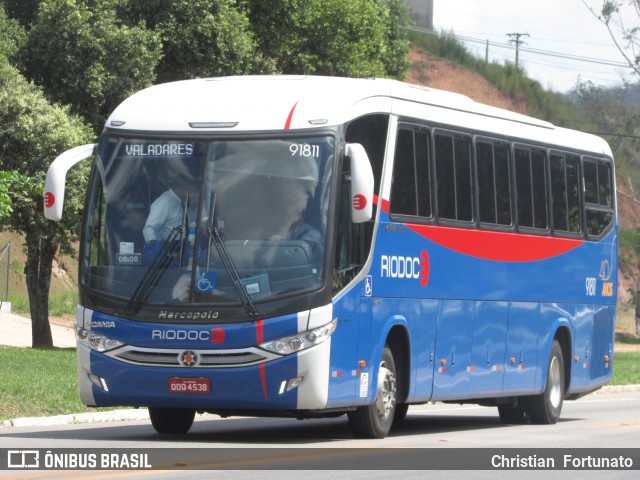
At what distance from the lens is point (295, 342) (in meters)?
13.1

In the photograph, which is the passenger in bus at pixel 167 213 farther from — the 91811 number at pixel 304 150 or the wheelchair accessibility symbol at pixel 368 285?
the wheelchair accessibility symbol at pixel 368 285

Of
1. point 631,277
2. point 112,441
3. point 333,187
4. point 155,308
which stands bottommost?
point 631,277

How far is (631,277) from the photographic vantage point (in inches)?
3344

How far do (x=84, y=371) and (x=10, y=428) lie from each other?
220cm

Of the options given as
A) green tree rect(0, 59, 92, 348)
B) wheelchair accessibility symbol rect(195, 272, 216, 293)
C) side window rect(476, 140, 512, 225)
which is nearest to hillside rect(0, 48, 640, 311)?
green tree rect(0, 59, 92, 348)

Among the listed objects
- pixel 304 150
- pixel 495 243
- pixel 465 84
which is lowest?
pixel 495 243

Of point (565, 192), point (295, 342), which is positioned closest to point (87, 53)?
point (565, 192)

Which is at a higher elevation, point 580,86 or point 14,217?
point 580,86

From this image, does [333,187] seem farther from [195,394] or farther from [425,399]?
[425,399]

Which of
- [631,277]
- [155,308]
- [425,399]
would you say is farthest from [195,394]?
[631,277]

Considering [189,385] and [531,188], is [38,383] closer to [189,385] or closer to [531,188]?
[189,385]

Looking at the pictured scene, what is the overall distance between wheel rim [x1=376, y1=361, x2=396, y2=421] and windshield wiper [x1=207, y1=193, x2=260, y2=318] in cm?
216

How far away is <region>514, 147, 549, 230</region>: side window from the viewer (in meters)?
18.3

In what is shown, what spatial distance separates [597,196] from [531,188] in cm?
271
